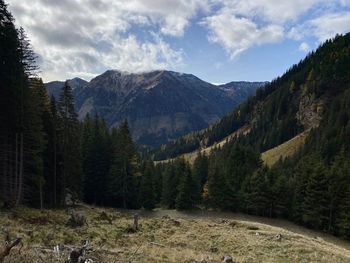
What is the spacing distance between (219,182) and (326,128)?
79528 mm

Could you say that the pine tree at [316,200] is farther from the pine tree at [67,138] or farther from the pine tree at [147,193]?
the pine tree at [67,138]

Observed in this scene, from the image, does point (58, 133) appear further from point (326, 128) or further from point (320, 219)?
point (326, 128)

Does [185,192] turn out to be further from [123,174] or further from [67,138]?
[67,138]

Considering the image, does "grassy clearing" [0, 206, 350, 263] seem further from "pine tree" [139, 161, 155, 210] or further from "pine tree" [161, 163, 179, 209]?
"pine tree" [161, 163, 179, 209]

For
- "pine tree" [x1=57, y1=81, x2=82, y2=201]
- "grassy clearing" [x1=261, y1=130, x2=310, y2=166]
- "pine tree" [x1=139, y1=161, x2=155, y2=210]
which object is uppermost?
"grassy clearing" [x1=261, y1=130, x2=310, y2=166]

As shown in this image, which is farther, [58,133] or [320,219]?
[320,219]

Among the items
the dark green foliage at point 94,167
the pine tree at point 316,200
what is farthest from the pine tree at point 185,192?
the pine tree at point 316,200

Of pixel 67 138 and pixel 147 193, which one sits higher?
pixel 67 138

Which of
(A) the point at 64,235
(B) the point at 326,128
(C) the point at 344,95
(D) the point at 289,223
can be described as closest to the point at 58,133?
(A) the point at 64,235

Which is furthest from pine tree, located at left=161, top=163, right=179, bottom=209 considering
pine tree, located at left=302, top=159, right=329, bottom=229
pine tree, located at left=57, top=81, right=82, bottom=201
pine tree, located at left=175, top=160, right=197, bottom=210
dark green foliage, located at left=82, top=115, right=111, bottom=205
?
pine tree, located at left=57, top=81, right=82, bottom=201

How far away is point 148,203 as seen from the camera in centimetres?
8044

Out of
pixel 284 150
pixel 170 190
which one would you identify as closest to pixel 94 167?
pixel 170 190

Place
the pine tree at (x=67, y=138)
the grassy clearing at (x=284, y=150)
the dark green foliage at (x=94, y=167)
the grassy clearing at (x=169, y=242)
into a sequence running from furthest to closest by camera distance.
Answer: the grassy clearing at (x=284, y=150)
the dark green foliage at (x=94, y=167)
the pine tree at (x=67, y=138)
the grassy clearing at (x=169, y=242)

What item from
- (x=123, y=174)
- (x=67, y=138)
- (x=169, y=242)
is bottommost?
(x=169, y=242)
